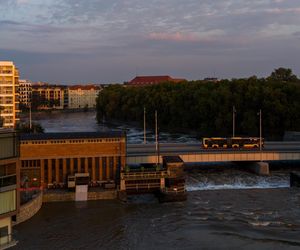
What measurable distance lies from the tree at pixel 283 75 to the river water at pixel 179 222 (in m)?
96.1

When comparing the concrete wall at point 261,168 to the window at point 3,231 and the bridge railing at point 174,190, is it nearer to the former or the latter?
the bridge railing at point 174,190

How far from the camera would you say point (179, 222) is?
41.0m

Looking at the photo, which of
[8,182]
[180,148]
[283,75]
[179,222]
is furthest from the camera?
[283,75]

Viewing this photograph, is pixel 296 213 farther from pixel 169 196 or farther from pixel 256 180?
pixel 256 180

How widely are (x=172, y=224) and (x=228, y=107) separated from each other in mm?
74318

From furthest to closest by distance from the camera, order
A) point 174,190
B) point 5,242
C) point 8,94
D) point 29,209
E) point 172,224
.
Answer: point 8,94 → point 174,190 → point 29,209 → point 172,224 → point 5,242

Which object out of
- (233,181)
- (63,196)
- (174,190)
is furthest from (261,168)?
(63,196)

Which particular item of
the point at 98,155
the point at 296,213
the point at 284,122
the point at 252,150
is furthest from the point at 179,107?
the point at 296,213

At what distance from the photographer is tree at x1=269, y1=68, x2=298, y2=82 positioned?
147825 millimetres

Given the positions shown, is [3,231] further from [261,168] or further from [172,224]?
[261,168]

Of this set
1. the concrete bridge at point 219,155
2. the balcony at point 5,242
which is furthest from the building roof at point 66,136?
the balcony at point 5,242

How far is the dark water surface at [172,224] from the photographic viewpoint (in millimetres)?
35781

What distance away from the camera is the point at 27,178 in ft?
159

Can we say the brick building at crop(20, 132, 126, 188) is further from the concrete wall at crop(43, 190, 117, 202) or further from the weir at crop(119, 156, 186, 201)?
the concrete wall at crop(43, 190, 117, 202)
